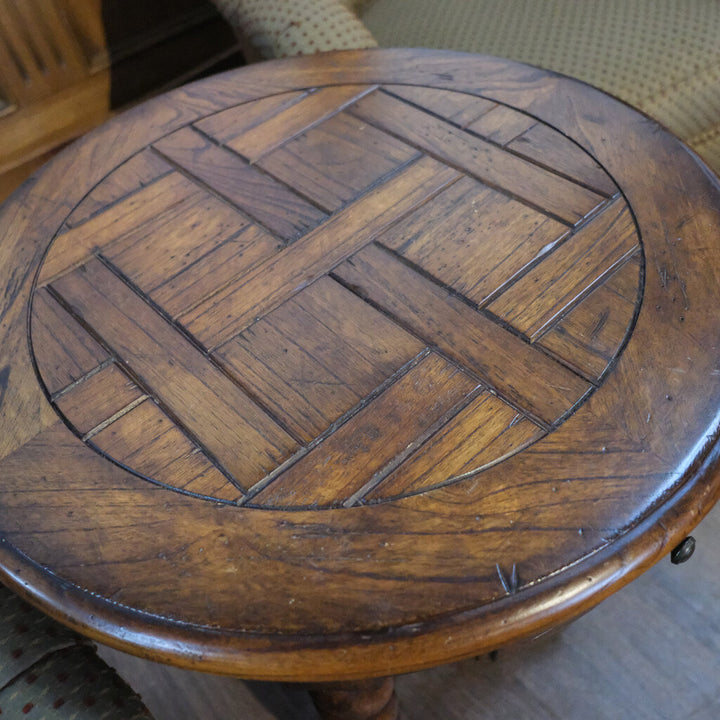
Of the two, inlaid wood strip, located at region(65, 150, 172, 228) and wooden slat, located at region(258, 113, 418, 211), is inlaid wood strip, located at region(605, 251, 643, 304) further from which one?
inlaid wood strip, located at region(65, 150, 172, 228)

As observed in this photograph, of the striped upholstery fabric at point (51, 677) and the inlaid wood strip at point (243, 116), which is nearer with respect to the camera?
the striped upholstery fabric at point (51, 677)

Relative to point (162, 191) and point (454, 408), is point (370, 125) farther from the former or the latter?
point (454, 408)

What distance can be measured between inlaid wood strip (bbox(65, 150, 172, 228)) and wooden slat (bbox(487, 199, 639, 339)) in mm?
404

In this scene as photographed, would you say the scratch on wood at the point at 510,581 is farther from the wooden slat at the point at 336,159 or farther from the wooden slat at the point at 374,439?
the wooden slat at the point at 336,159

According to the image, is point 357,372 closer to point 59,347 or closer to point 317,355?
point 317,355

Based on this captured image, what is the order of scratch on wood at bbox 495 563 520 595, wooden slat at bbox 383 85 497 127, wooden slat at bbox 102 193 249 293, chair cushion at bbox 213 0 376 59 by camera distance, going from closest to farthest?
scratch on wood at bbox 495 563 520 595, wooden slat at bbox 102 193 249 293, wooden slat at bbox 383 85 497 127, chair cushion at bbox 213 0 376 59

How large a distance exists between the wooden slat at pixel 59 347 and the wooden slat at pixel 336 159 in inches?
10.2

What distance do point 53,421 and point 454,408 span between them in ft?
1.01

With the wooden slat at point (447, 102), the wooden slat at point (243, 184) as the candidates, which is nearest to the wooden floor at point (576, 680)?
the wooden slat at point (243, 184)

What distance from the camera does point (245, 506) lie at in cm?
48

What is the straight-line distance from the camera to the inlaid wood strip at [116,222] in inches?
26.9

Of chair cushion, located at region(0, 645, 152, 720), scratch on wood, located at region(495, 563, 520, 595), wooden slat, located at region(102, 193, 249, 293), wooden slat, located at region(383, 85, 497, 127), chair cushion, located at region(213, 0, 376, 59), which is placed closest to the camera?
scratch on wood, located at region(495, 563, 520, 595)

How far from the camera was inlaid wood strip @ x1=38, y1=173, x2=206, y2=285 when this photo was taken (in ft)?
2.24

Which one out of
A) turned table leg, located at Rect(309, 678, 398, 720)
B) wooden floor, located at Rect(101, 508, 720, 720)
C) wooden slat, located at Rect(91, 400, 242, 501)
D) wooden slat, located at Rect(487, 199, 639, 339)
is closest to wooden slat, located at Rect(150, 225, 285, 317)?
wooden slat, located at Rect(91, 400, 242, 501)
